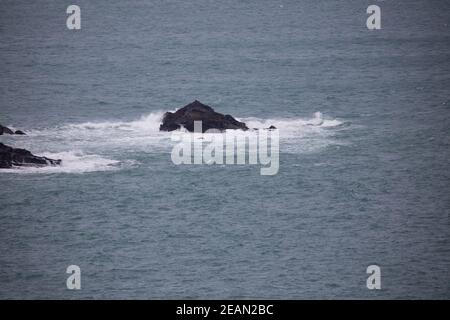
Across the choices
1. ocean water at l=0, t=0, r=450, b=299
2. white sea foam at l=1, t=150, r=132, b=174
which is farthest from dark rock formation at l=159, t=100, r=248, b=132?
white sea foam at l=1, t=150, r=132, b=174

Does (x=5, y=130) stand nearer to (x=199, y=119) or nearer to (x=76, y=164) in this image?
(x=76, y=164)

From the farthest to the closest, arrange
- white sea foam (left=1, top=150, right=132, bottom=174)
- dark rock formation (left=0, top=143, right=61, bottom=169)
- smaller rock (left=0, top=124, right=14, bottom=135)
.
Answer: smaller rock (left=0, top=124, right=14, bottom=135) < white sea foam (left=1, top=150, right=132, bottom=174) < dark rock formation (left=0, top=143, right=61, bottom=169)

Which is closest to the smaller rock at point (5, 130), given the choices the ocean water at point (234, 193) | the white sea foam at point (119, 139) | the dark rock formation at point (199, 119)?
the white sea foam at point (119, 139)

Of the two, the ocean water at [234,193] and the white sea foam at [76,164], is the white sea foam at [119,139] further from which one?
the ocean water at [234,193]

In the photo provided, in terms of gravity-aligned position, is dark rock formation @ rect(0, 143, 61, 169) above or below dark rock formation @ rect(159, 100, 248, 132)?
below

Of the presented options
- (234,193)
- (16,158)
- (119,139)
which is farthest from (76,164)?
(234,193)

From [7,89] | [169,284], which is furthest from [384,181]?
[7,89]

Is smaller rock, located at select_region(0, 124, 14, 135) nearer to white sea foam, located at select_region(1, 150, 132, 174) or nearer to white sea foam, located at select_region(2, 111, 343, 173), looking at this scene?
white sea foam, located at select_region(2, 111, 343, 173)
